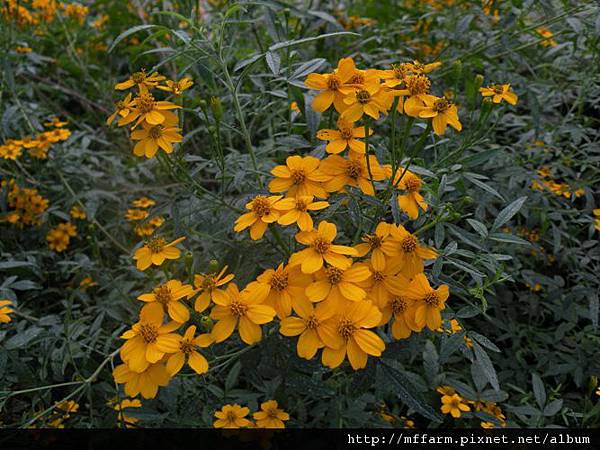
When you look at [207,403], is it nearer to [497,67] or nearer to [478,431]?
[478,431]

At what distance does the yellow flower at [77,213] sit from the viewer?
2.61m

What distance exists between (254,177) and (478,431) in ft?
3.60

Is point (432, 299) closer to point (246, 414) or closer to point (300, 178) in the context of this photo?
point (300, 178)

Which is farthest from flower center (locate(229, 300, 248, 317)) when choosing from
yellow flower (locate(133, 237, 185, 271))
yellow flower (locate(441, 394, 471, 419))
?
yellow flower (locate(441, 394, 471, 419))

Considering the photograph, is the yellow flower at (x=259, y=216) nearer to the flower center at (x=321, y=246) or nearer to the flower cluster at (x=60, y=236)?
the flower center at (x=321, y=246)

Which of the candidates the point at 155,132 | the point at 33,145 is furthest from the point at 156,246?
the point at 33,145

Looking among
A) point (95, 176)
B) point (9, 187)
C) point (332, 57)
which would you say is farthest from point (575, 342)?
point (9, 187)

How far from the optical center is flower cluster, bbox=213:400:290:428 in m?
1.47

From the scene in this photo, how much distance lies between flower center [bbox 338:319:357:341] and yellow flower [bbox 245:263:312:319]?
10cm

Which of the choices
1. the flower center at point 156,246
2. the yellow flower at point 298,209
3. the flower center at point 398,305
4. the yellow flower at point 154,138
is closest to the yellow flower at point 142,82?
the yellow flower at point 154,138

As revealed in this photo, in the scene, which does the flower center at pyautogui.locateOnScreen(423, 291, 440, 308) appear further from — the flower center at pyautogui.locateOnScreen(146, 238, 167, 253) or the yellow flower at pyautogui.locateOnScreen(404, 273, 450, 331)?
the flower center at pyautogui.locateOnScreen(146, 238, 167, 253)

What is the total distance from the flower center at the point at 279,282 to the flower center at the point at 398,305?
0.25m

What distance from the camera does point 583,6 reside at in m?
2.07

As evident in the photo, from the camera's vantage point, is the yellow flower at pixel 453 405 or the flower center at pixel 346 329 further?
the yellow flower at pixel 453 405
